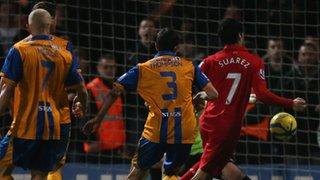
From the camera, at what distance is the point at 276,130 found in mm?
9586

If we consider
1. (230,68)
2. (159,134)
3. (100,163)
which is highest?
(230,68)

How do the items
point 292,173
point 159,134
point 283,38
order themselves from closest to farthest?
point 159,134 < point 292,173 < point 283,38

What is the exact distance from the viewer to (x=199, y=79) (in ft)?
28.6

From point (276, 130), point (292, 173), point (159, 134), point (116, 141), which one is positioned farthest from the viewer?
point (116, 141)

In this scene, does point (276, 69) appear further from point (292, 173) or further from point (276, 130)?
point (276, 130)

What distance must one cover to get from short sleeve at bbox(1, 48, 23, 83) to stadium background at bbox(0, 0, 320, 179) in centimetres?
389

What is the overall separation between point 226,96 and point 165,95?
1.90 feet

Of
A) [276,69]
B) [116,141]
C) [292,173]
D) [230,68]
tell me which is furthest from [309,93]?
[230,68]

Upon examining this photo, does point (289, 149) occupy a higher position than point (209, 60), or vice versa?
point (209, 60)

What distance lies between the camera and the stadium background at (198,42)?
40.9ft

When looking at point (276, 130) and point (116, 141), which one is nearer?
point (276, 130)

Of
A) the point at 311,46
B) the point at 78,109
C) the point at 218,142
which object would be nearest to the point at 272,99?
the point at 218,142

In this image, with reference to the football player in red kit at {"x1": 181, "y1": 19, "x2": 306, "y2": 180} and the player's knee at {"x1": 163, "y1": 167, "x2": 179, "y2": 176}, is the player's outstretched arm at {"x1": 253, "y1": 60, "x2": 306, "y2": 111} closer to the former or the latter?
the football player in red kit at {"x1": 181, "y1": 19, "x2": 306, "y2": 180}

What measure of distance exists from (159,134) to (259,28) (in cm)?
544
